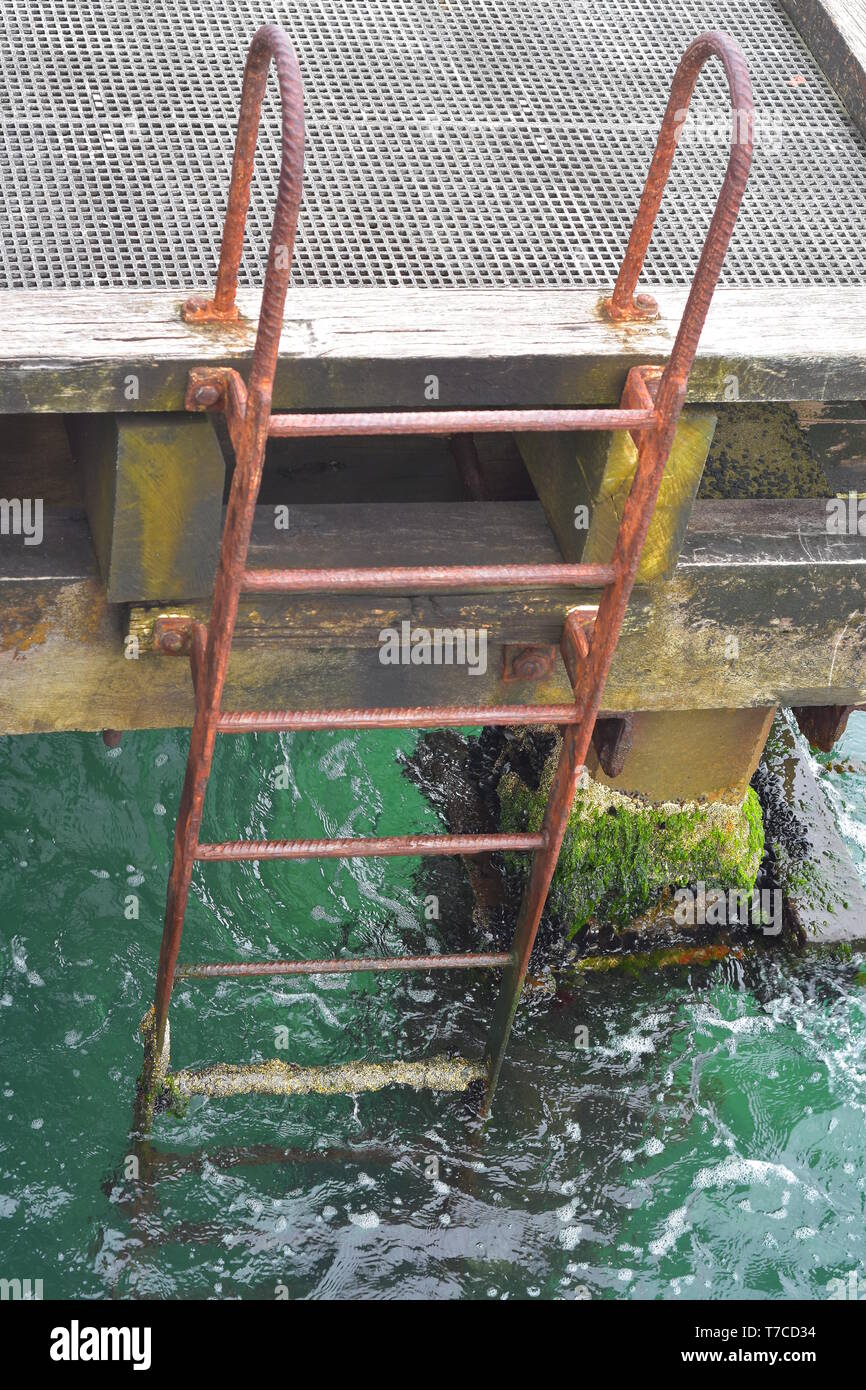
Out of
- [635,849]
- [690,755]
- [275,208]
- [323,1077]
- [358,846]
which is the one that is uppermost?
[275,208]

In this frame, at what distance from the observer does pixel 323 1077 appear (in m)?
4.42

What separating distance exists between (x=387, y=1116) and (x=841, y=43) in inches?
139

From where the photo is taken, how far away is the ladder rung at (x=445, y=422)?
2785mm

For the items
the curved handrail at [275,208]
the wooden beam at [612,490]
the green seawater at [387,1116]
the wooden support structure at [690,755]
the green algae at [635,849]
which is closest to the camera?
the curved handrail at [275,208]

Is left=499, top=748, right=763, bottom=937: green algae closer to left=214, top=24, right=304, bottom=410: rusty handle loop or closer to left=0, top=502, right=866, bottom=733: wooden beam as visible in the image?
left=0, top=502, right=866, bottom=733: wooden beam

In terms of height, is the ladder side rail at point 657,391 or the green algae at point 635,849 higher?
the ladder side rail at point 657,391

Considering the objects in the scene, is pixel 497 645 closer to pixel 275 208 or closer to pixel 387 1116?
pixel 275 208

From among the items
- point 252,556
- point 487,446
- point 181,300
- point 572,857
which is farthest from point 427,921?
point 181,300

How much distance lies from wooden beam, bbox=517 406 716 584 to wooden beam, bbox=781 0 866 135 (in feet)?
4.09

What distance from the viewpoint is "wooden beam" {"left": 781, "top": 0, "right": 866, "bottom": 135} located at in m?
3.97

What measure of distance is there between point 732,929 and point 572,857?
77 cm

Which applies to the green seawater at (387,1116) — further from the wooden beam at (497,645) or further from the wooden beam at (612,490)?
the wooden beam at (612,490)

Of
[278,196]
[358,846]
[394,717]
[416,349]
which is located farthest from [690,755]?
[278,196]

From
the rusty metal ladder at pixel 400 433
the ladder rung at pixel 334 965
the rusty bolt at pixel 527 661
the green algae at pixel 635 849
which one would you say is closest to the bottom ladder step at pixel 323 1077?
the rusty metal ladder at pixel 400 433
